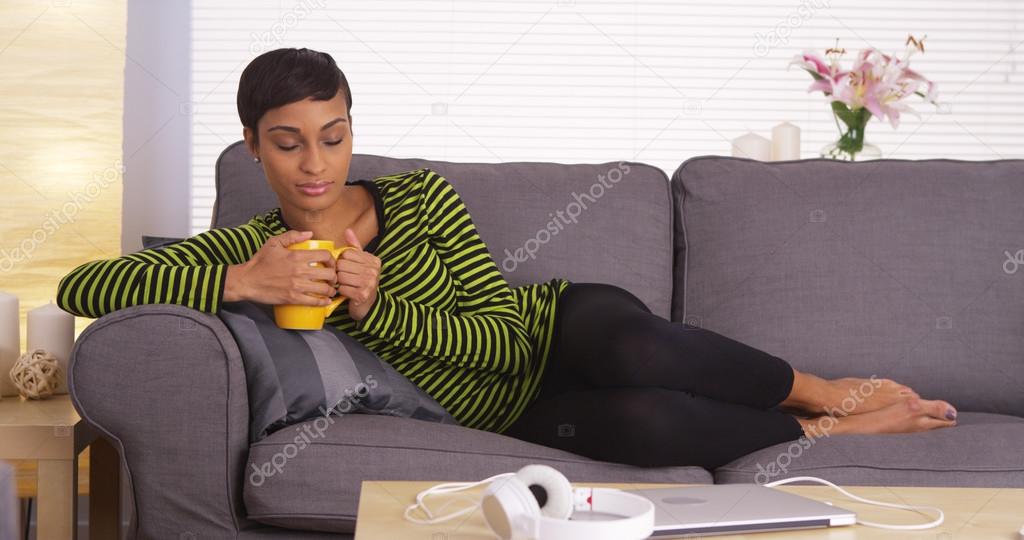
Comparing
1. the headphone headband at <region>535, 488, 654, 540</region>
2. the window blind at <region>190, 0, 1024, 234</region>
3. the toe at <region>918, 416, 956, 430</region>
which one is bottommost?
the toe at <region>918, 416, 956, 430</region>

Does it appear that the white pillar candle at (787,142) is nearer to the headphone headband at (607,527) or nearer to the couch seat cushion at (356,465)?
the couch seat cushion at (356,465)

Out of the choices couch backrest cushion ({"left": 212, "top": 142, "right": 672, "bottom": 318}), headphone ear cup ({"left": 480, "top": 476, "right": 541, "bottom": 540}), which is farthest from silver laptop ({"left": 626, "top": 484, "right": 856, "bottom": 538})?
couch backrest cushion ({"left": 212, "top": 142, "right": 672, "bottom": 318})

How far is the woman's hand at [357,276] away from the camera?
1.49 m

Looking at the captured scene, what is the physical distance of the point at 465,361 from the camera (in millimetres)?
1667

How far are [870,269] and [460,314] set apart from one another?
0.87 meters

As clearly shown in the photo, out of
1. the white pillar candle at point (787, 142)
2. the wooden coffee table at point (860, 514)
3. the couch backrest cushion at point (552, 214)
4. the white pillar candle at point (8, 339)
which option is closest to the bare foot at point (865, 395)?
the couch backrest cushion at point (552, 214)

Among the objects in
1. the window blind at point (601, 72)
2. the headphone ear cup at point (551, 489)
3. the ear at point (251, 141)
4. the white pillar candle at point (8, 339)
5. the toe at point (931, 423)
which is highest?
the window blind at point (601, 72)

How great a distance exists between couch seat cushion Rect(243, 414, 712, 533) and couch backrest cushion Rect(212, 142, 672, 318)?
62 cm

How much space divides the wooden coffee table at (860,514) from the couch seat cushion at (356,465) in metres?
0.36

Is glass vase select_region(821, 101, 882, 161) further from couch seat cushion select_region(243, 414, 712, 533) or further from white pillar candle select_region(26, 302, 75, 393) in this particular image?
white pillar candle select_region(26, 302, 75, 393)

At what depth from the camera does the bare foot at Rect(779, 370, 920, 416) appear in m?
1.77

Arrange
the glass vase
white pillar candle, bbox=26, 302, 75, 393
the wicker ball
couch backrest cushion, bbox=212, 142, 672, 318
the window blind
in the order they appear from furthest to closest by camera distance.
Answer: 1. the window blind
2. the glass vase
3. couch backrest cushion, bbox=212, 142, 672, 318
4. white pillar candle, bbox=26, 302, 75, 393
5. the wicker ball

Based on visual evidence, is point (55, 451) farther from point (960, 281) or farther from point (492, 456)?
point (960, 281)

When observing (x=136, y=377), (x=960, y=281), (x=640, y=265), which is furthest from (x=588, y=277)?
(x=136, y=377)
